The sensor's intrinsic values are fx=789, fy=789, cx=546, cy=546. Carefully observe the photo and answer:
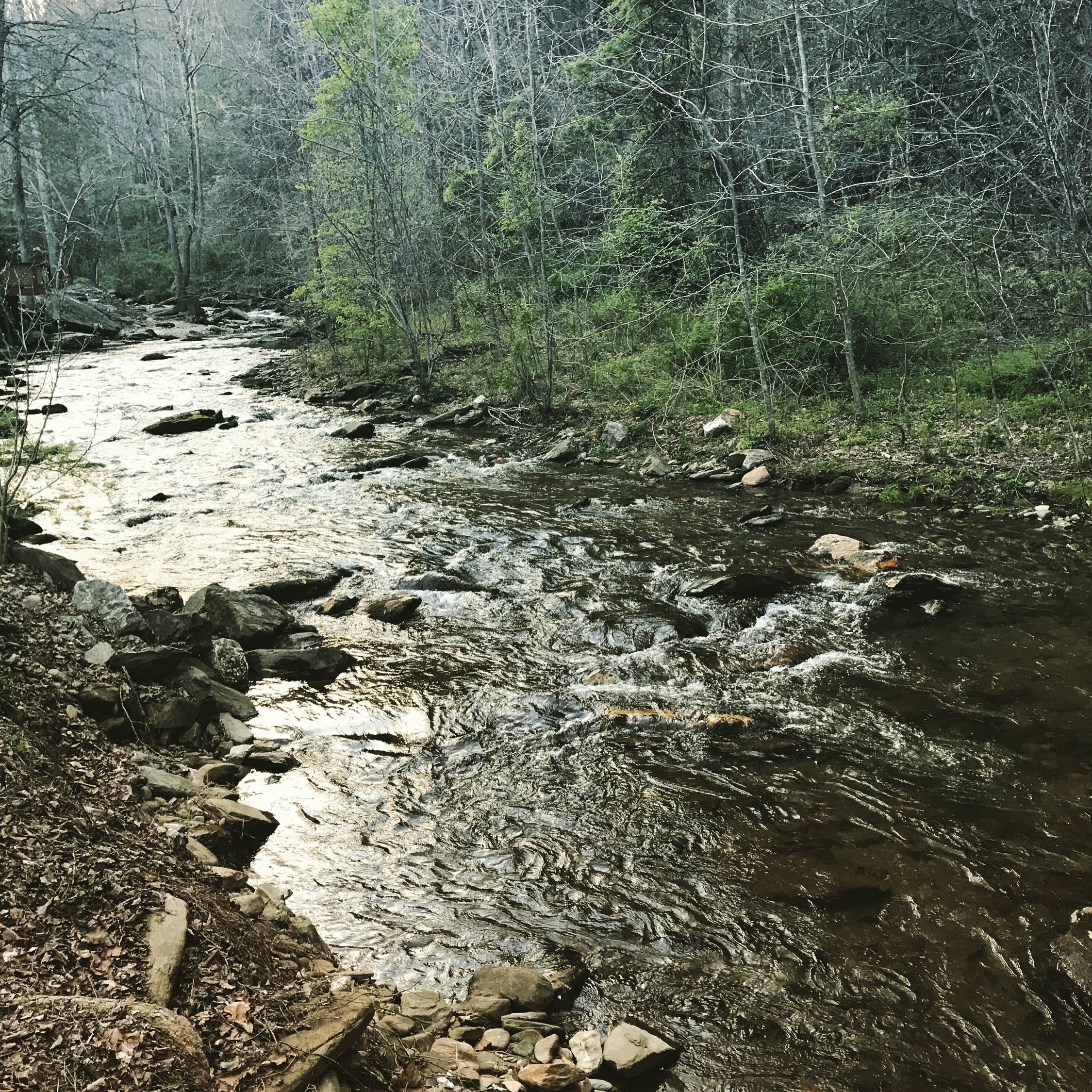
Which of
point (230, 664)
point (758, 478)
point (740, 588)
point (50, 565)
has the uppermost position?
point (50, 565)

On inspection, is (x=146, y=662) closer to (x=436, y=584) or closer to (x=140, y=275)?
(x=436, y=584)

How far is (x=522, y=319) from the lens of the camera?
57.5 ft

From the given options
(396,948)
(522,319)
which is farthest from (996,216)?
(396,948)

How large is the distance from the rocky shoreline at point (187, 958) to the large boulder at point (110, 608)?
38 millimetres

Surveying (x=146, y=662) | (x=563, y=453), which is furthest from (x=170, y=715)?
(x=563, y=453)

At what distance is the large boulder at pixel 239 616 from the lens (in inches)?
275

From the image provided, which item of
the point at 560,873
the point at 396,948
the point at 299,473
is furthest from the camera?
the point at 299,473

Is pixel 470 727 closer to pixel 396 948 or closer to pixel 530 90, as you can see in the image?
pixel 396 948

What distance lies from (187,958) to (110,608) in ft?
12.4

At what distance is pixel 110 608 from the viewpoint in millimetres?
5777

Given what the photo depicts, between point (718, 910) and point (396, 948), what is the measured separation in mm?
1586

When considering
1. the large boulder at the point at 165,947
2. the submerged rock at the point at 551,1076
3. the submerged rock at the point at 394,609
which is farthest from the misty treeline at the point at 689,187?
the submerged rock at the point at 551,1076

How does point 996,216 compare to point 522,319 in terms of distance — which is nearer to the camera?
point 996,216

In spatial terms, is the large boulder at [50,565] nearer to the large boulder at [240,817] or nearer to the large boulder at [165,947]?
the large boulder at [240,817]
